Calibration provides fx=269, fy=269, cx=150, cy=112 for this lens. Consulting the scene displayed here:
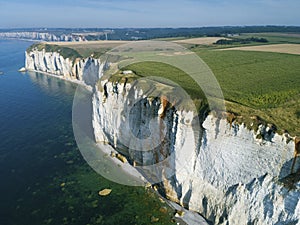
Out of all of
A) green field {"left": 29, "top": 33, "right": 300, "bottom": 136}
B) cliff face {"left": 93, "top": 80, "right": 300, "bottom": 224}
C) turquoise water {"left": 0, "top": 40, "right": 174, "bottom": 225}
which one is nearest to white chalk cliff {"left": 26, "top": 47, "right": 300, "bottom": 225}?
cliff face {"left": 93, "top": 80, "right": 300, "bottom": 224}

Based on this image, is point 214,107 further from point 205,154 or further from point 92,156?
point 92,156

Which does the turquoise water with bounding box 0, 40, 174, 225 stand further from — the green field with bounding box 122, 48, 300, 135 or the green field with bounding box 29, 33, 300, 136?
the green field with bounding box 122, 48, 300, 135

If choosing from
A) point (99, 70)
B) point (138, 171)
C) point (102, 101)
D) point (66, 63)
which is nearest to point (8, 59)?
point (66, 63)

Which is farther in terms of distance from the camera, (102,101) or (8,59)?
(8,59)

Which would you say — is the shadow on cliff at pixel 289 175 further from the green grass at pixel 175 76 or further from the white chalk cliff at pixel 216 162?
the green grass at pixel 175 76

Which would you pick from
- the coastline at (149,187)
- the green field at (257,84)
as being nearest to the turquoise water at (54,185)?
the coastline at (149,187)
